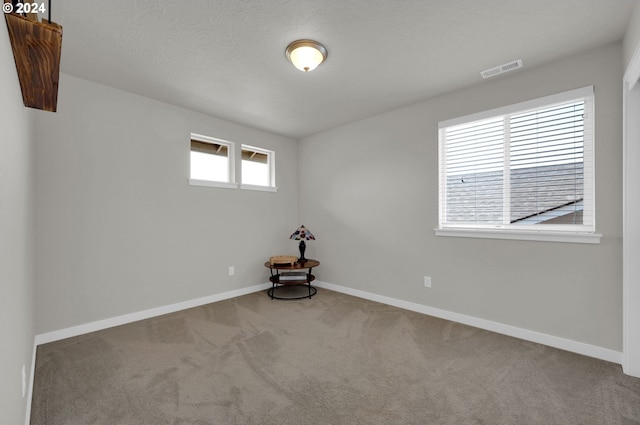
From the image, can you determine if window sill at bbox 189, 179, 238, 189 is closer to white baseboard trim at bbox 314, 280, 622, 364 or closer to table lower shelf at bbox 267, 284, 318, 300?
table lower shelf at bbox 267, 284, 318, 300

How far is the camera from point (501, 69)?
2.65 meters

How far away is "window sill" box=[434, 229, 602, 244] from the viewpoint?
93.7 inches

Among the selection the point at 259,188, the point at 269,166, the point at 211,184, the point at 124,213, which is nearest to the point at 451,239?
the point at 259,188

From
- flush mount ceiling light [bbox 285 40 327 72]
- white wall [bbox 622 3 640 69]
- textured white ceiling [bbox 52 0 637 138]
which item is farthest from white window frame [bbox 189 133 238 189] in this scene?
white wall [bbox 622 3 640 69]

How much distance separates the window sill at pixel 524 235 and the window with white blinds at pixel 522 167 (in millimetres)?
77

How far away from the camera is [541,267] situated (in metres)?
2.61

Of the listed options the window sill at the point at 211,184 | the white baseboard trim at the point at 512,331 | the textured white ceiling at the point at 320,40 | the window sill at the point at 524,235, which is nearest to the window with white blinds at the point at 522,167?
the window sill at the point at 524,235

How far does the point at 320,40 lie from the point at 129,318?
11.3 ft

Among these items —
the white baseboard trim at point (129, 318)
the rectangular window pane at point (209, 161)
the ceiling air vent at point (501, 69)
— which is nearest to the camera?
the ceiling air vent at point (501, 69)

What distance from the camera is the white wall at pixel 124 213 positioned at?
106 inches

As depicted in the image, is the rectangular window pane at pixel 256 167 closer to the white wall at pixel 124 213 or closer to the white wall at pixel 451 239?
the white wall at pixel 124 213

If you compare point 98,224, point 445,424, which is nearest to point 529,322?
point 445,424

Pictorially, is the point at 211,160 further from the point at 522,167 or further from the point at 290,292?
the point at 522,167

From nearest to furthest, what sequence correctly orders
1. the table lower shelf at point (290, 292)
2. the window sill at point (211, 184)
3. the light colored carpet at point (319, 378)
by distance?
the light colored carpet at point (319, 378)
the window sill at point (211, 184)
the table lower shelf at point (290, 292)
